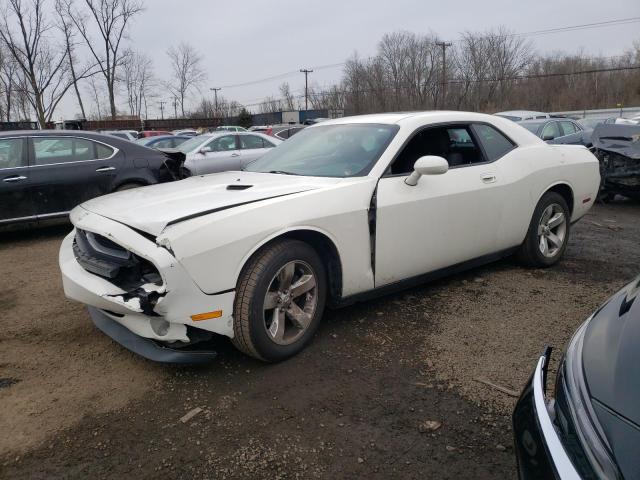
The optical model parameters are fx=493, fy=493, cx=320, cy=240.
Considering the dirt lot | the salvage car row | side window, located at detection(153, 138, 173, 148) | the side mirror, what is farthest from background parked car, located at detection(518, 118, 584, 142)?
side window, located at detection(153, 138, 173, 148)

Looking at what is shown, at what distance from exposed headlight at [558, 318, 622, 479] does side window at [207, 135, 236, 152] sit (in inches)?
398

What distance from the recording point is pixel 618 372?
1.35 meters

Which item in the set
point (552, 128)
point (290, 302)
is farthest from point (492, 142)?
point (552, 128)

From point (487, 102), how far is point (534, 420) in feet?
167

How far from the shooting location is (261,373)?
294 centimetres

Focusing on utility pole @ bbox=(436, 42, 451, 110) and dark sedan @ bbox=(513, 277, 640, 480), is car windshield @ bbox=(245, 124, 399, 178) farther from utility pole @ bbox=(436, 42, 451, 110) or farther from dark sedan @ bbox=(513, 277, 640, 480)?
utility pole @ bbox=(436, 42, 451, 110)

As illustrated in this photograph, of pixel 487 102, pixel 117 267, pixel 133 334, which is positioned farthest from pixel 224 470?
pixel 487 102

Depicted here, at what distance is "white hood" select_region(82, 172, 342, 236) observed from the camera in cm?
275

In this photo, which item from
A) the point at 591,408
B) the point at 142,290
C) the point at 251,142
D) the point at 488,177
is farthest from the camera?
the point at 251,142

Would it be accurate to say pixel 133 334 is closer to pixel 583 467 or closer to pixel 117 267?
pixel 117 267

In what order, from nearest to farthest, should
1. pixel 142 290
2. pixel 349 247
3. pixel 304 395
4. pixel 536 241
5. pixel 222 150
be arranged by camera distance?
pixel 142 290
pixel 304 395
pixel 349 247
pixel 536 241
pixel 222 150

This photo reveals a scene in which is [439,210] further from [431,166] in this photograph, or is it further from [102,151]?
[102,151]

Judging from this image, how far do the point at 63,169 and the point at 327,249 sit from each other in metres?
4.70

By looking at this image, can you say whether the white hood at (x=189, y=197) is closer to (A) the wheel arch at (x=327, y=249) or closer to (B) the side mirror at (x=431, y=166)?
(A) the wheel arch at (x=327, y=249)
